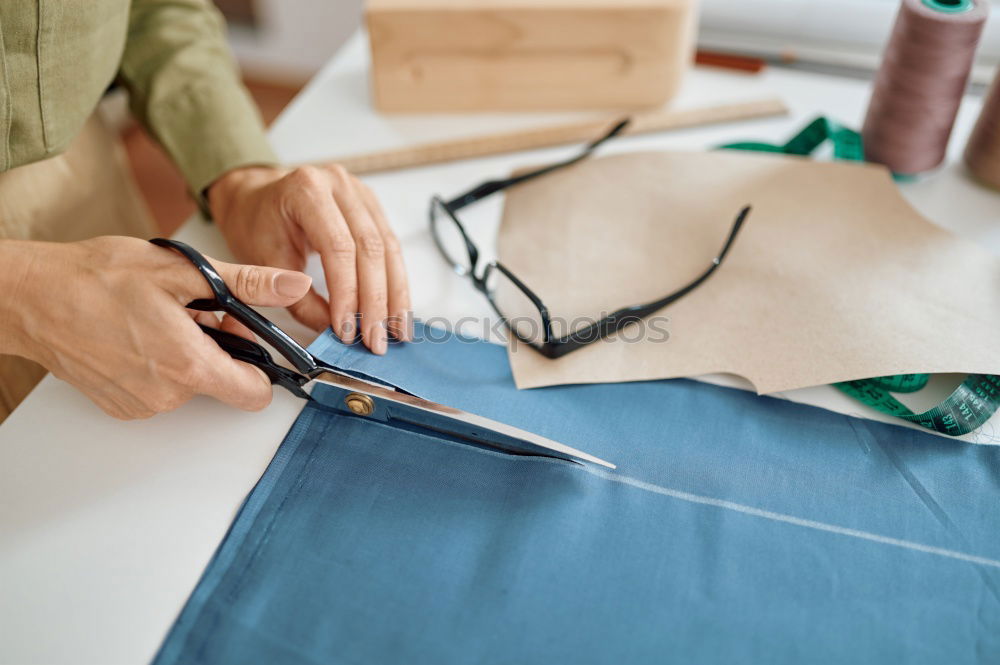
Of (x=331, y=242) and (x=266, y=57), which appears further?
(x=266, y=57)

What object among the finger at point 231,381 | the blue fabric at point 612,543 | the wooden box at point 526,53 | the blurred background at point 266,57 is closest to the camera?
the blue fabric at point 612,543

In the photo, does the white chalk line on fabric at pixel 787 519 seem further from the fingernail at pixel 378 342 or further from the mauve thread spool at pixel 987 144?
the mauve thread spool at pixel 987 144

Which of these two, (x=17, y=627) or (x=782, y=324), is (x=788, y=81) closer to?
(x=782, y=324)

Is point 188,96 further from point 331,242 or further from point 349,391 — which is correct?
point 349,391

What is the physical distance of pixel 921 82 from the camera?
0.82 meters

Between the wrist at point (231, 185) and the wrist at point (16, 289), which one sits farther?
the wrist at point (231, 185)

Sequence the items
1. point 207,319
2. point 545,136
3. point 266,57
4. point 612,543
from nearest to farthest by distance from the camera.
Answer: point 612,543
point 207,319
point 545,136
point 266,57

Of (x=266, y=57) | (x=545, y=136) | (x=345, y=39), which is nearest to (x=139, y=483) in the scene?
(x=545, y=136)

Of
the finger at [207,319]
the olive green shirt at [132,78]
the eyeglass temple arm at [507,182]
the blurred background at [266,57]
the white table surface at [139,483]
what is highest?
the olive green shirt at [132,78]

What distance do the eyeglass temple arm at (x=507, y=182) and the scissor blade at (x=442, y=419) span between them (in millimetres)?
320

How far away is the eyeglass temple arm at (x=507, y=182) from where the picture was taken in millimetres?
885

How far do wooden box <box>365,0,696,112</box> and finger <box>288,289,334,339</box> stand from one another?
44 centimetres

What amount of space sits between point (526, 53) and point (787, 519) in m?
0.71

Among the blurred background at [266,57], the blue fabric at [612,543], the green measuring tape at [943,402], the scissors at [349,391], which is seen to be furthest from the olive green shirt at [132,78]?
the blurred background at [266,57]
